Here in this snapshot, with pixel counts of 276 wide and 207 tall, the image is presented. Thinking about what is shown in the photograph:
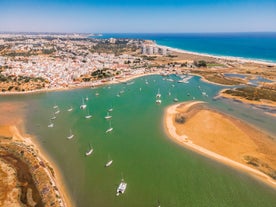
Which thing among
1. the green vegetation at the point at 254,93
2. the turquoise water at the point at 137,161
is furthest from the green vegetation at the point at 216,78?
the turquoise water at the point at 137,161

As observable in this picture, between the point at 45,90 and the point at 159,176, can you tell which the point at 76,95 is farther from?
the point at 159,176

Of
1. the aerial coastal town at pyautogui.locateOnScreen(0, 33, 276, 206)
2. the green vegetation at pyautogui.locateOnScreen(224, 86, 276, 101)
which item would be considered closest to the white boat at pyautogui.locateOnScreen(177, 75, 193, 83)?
the aerial coastal town at pyautogui.locateOnScreen(0, 33, 276, 206)

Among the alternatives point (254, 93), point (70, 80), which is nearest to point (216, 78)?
point (254, 93)

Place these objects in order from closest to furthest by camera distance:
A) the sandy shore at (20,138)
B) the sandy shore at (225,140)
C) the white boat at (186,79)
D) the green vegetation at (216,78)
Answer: the sandy shore at (20,138) → the sandy shore at (225,140) → the green vegetation at (216,78) → the white boat at (186,79)

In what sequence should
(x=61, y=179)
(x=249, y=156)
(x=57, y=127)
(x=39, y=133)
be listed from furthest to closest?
(x=57, y=127), (x=39, y=133), (x=249, y=156), (x=61, y=179)

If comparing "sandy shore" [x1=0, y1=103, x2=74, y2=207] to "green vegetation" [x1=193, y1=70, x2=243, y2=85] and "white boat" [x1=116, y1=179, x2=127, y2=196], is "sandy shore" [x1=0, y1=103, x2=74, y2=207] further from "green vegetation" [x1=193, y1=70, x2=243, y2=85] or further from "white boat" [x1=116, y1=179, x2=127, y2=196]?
"green vegetation" [x1=193, y1=70, x2=243, y2=85]

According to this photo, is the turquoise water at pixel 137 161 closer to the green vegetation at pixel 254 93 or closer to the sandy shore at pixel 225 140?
the sandy shore at pixel 225 140

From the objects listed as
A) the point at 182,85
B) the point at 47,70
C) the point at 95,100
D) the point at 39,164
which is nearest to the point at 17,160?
the point at 39,164
